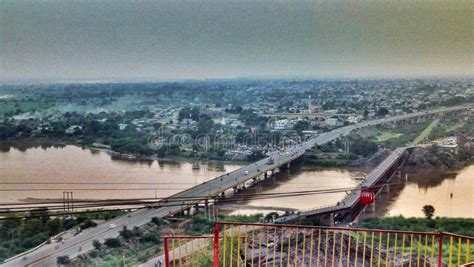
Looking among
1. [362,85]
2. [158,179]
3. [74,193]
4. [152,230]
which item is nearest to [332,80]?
[362,85]

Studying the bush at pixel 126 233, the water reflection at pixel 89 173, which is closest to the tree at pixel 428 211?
the water reflection at pixel 89 173

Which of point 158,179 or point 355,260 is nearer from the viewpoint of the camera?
point 355,260

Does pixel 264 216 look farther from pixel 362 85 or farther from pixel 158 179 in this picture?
pixel 362 85

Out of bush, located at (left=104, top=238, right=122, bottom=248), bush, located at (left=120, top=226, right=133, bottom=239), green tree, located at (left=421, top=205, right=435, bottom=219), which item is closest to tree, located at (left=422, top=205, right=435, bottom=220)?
green tree, located at (left=421, top=205, right=435, bottom=219)

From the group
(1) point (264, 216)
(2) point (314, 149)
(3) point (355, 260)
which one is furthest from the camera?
(2) point (314, 149)

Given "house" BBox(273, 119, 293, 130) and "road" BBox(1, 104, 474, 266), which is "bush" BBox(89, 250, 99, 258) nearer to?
"road" BBox(1, 104, 474, 266)

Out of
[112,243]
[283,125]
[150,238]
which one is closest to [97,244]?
[112,243]

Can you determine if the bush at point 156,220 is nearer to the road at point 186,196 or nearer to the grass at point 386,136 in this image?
the road at point 186,196
